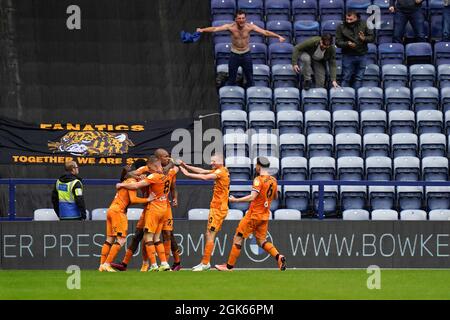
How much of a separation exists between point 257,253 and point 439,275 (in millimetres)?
3868

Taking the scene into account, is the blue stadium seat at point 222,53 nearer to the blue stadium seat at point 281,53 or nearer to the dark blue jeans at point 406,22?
the blue stadium seat at point 281,53

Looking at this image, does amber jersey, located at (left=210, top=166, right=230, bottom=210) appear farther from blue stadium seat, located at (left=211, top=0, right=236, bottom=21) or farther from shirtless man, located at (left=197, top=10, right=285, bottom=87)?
blue stadium seat, located at (left=211, top=0, right=236, bottom=21)

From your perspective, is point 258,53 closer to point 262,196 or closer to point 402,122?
point 402,122

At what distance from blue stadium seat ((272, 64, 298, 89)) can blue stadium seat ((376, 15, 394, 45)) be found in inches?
104

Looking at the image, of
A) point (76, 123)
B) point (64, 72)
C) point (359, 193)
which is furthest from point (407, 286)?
point (64, 72)

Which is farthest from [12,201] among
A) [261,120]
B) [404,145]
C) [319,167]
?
[404,145]

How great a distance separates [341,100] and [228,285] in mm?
9848

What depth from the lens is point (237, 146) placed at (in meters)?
25.3

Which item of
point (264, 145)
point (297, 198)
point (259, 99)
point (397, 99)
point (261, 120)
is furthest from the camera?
point (397, 99)

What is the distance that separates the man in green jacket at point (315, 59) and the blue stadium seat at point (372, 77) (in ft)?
3.12

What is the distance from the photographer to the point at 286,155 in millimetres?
25672

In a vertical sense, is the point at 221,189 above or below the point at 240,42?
below

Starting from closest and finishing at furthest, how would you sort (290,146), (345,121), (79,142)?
(290,146)
(79,142)
(345,121)

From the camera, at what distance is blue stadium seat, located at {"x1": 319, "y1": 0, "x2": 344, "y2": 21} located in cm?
2998
